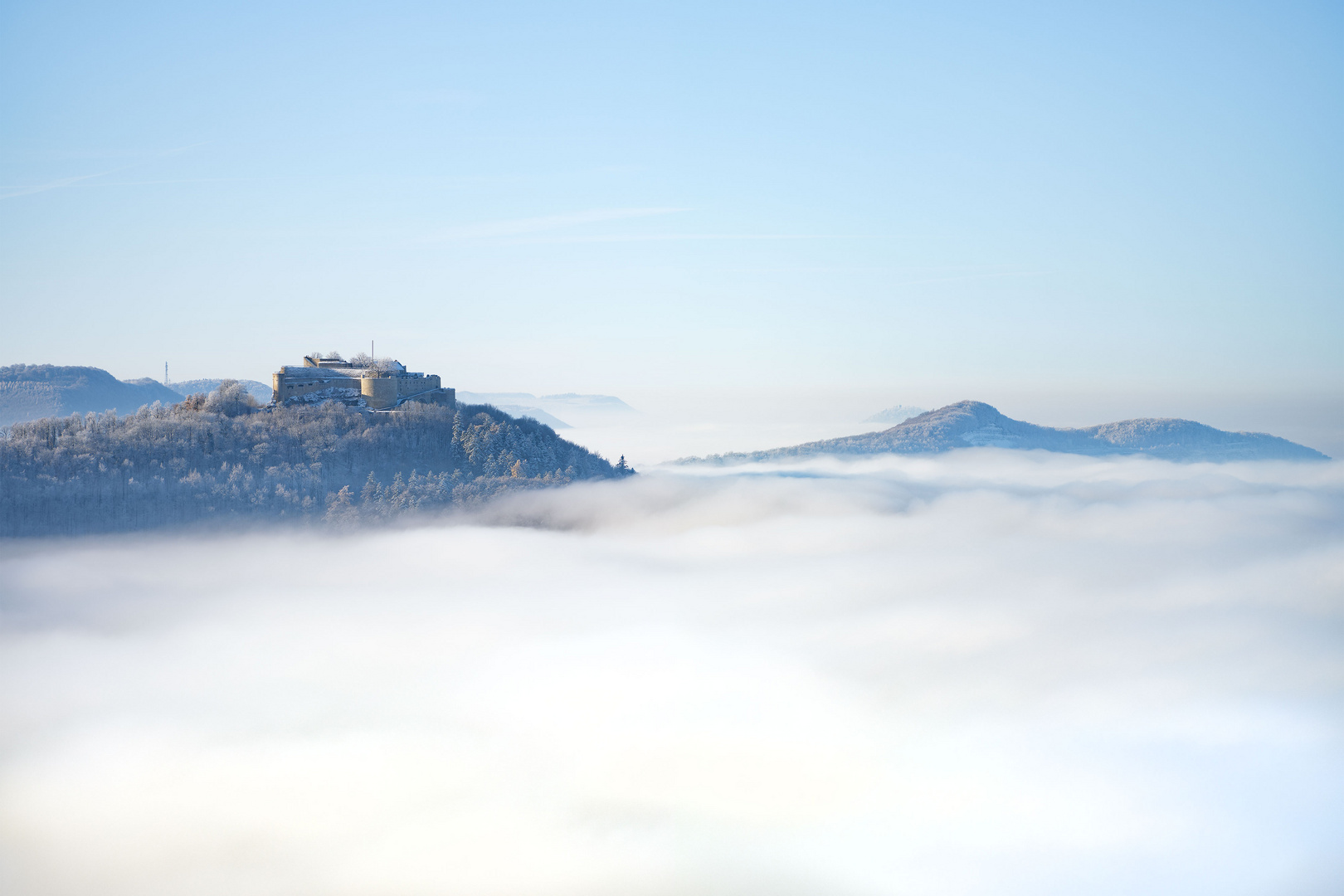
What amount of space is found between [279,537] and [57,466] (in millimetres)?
30469

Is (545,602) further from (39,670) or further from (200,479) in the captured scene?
(39,670)

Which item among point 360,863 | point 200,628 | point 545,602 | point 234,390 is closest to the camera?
point 234,390

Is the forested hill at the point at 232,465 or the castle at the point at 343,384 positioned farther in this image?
the forested hill at the point at 232,465

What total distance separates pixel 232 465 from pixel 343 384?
2085cm

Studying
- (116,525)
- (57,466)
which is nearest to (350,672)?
(116,525)

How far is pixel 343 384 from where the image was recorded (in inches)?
4818

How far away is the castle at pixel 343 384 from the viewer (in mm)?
121250

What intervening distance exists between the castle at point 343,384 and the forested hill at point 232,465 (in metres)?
1.65

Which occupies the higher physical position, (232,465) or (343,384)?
(343,384)

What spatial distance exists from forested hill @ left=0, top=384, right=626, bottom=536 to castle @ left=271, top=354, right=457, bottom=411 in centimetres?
165

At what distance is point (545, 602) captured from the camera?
17550 centimetres

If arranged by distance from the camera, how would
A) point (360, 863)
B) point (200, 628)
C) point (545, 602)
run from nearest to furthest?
1. point (360, 863)
2. point (200, 628)
3. point (545, 602)

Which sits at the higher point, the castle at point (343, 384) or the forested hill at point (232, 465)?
the castle at point (343, 384)

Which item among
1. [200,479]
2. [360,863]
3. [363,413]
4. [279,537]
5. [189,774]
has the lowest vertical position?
[360,863]
